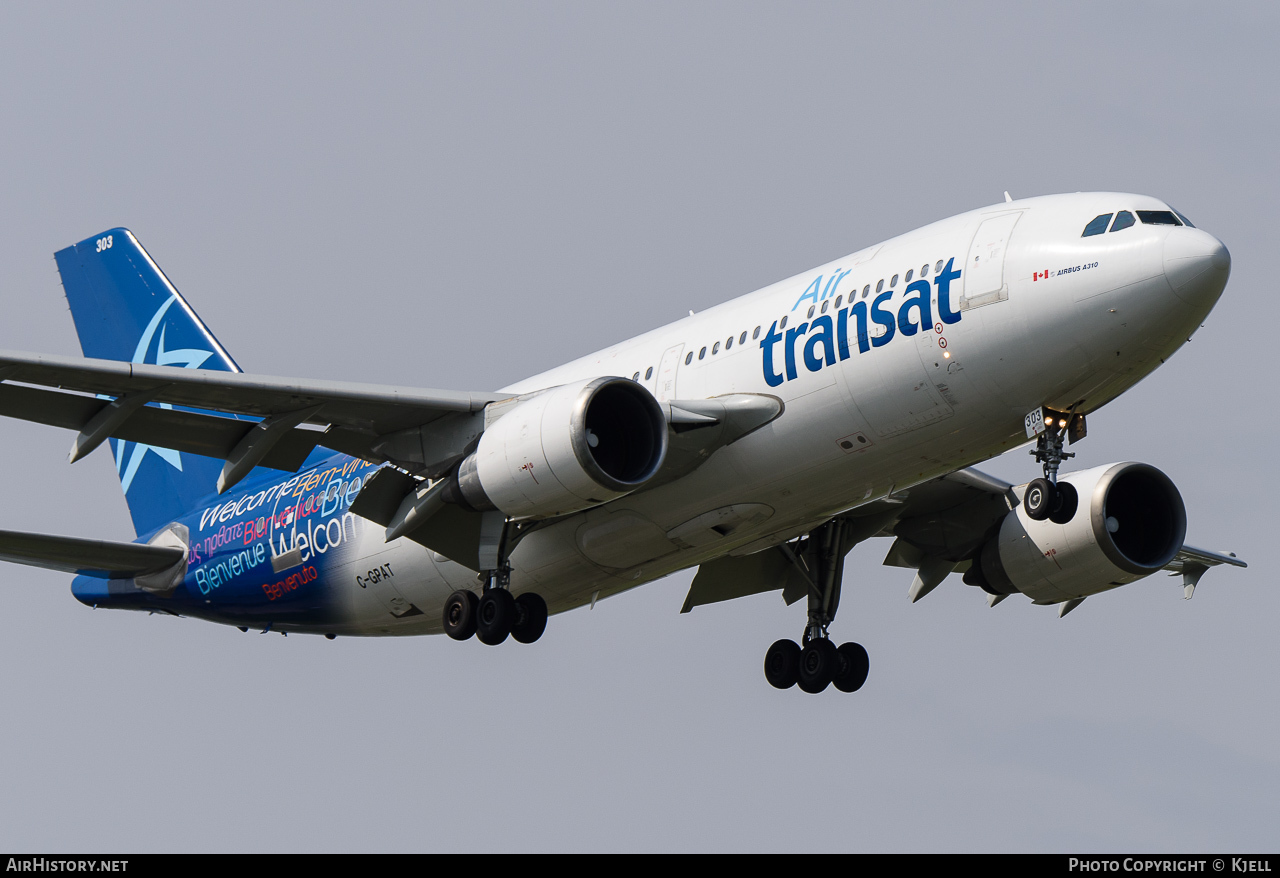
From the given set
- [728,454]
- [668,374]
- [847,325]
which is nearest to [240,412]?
[668,374]

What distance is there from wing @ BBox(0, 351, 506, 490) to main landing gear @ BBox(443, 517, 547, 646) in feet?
6.25

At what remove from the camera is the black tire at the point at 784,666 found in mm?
30688

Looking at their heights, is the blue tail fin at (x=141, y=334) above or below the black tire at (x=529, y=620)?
above

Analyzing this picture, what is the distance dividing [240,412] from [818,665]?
1109cm

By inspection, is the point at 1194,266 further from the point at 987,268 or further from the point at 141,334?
the point at 141,334

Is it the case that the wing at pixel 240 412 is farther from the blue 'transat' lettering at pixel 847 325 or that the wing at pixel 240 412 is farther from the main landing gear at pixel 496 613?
the blue 'transat' lettering at pixel 847 325

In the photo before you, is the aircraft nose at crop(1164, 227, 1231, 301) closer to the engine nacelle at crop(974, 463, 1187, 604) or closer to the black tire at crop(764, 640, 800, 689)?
the engine nacelle at crop(974, 463, 1187, 604)

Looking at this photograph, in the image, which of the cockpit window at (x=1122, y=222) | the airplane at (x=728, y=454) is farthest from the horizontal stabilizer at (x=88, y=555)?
the cockpit window at (x=1122, y=222)

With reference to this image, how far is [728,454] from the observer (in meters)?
24.7

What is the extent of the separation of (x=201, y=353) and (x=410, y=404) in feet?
35.4

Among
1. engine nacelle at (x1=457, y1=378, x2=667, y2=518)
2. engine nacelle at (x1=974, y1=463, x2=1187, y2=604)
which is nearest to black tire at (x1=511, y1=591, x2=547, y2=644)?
engine nacelle at (x1=457, y1=378, x2=667, y2=518)

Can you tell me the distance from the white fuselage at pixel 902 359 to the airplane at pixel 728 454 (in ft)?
0.12

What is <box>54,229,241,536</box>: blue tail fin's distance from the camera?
112 ft

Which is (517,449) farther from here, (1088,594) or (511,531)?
(1088,594)
